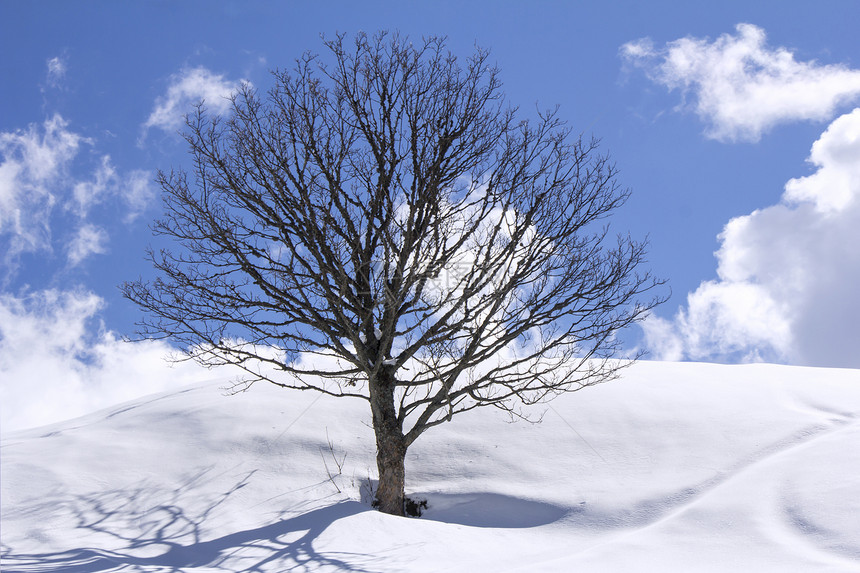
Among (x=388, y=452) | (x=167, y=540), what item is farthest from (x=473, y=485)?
(x=167, y=540)

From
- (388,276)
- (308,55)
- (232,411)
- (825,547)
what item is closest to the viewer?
(825,547)

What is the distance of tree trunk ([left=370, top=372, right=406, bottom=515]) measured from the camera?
863 centimetres

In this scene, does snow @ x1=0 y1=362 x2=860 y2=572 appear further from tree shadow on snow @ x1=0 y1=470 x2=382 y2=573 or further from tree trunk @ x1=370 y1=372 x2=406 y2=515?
tree trunk @ x1=370 y1=372 x2=406 y2=515

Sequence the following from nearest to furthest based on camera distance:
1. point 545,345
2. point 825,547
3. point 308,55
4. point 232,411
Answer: point 825,547 → point 545,345 → point 308,55 → point 232,411

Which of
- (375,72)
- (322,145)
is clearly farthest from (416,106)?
(322,145)

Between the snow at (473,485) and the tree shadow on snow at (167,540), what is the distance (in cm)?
3

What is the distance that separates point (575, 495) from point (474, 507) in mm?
1376

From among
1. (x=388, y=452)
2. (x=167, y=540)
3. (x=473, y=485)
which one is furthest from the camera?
(x=473, y=485)

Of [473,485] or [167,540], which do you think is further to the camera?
[473,485]

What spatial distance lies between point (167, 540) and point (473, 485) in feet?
13.4

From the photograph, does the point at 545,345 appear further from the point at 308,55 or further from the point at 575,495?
the point at 308,55

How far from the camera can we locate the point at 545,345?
905 centimetres

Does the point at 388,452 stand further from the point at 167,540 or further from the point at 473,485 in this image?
the point at 167,540

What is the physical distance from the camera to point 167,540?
24.0 ft
